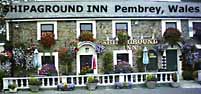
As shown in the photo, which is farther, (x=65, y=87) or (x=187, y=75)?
(x=187, y=75)

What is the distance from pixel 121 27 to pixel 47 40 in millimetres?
5251

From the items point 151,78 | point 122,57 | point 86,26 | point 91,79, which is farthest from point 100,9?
point 151,78

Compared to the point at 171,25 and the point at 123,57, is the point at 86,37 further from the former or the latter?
the point at 171,25

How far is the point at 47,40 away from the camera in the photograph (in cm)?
2700

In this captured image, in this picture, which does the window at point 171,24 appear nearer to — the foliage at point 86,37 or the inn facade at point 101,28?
the inn facade at point 101,28

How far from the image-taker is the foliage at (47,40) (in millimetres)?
27031

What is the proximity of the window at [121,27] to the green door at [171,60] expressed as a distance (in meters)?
3.21

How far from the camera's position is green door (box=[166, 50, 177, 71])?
1125 inches

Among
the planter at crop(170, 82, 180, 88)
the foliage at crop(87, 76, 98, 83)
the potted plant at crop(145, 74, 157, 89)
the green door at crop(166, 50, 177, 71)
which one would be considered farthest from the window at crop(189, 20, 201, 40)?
the foliage at crop(87, 76, 98, 83)

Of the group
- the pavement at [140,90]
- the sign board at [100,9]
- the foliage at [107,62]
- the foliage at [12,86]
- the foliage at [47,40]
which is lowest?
the pavement at [140,90]

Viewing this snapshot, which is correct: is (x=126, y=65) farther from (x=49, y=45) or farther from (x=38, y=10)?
(x=38, y=10)

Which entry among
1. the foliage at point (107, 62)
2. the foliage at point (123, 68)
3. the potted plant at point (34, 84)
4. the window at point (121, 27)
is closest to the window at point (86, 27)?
the window at point (121, 27)

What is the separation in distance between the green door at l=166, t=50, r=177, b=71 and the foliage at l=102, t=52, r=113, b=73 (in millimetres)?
4187

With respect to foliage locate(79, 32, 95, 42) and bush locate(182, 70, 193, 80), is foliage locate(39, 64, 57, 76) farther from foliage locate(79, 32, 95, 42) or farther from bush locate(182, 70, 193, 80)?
bush locate(182, 70, 193, 80)
